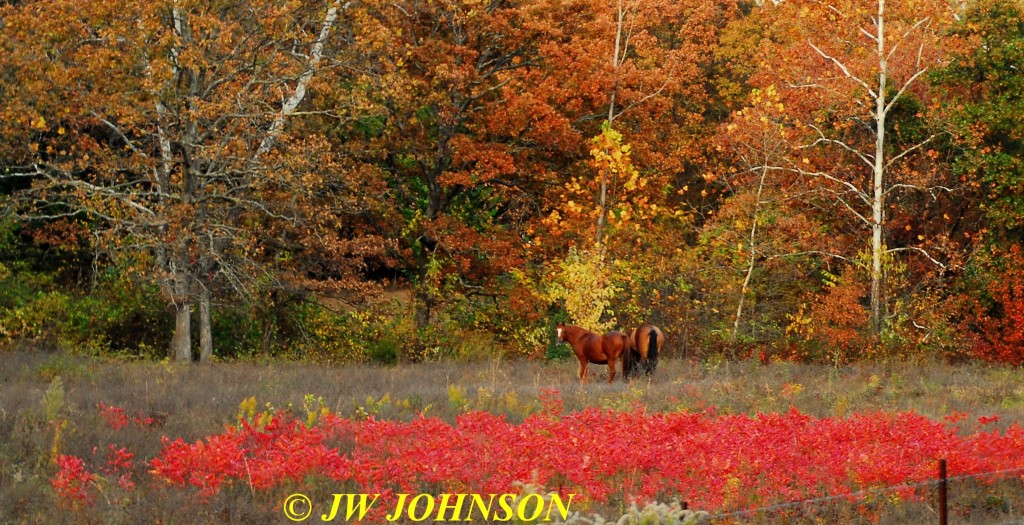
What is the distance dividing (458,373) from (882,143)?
11.7 metres

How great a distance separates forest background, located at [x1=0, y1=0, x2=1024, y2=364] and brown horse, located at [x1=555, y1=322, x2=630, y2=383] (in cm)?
471

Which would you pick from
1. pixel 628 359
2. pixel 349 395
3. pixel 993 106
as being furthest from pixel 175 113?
pixel 993 106

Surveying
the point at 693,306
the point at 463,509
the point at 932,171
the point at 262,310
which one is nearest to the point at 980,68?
the point at 932,171

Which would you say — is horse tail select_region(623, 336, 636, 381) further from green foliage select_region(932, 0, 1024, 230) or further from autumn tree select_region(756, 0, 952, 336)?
green foliage select_region(932, 0, 1024, 230)

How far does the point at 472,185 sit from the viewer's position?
31.1 m

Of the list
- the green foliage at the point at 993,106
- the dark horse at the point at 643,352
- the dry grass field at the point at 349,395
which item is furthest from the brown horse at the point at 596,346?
the green foliage at the point at 993,106

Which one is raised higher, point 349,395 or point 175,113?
point 175,113

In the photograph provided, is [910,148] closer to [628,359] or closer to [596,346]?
[628,359]

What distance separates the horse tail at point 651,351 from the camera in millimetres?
20797

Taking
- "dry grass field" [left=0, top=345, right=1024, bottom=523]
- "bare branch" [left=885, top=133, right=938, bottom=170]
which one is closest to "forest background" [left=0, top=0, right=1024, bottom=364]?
"bare branch" [left=885, top=133, right=938, bottom=170]

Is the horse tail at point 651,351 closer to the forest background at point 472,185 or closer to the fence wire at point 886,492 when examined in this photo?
the forest background at point 472,185

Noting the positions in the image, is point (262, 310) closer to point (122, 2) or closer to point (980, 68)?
point (122, 2)

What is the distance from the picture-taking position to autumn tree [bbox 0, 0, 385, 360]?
23.6 metres

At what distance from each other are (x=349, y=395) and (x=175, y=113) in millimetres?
8697
